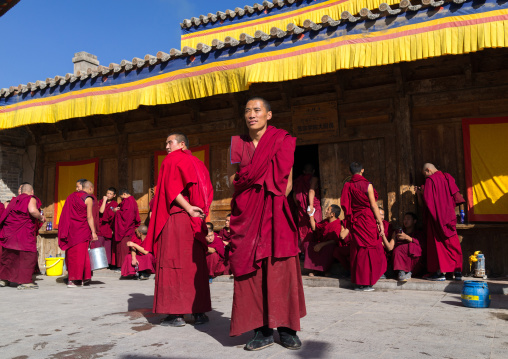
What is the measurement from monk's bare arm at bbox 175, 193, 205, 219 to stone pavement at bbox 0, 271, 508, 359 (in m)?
0.84

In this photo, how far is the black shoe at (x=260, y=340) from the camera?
2531mm

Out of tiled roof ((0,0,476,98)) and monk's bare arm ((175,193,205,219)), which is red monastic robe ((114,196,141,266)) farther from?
monk's bare arm ((175,193,205,219))

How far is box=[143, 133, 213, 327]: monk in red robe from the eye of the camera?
3.30 meters

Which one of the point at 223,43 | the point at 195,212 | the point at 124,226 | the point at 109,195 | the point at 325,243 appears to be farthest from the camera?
the point at 109,195

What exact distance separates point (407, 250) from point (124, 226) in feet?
16.3

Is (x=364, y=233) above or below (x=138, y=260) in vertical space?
above

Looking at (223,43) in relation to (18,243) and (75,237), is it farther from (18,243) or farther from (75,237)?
(18,243)

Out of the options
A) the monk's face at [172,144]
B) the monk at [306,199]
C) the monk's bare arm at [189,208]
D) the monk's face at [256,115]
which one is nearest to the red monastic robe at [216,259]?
the monk at [306,199]

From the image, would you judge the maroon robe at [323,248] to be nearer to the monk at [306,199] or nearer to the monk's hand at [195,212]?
the monk at [306,199]

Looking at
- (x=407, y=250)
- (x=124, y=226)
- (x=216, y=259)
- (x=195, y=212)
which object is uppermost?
(x=195, y=212)

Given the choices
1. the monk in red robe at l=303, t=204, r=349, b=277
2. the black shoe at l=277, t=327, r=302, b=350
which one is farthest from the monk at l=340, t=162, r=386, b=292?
the black shoe at l=277, t=327, r=302, b=350

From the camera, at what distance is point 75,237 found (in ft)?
20.1

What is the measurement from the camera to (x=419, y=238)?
5820 mm

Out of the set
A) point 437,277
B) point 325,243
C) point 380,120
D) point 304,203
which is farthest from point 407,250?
point 304,203
